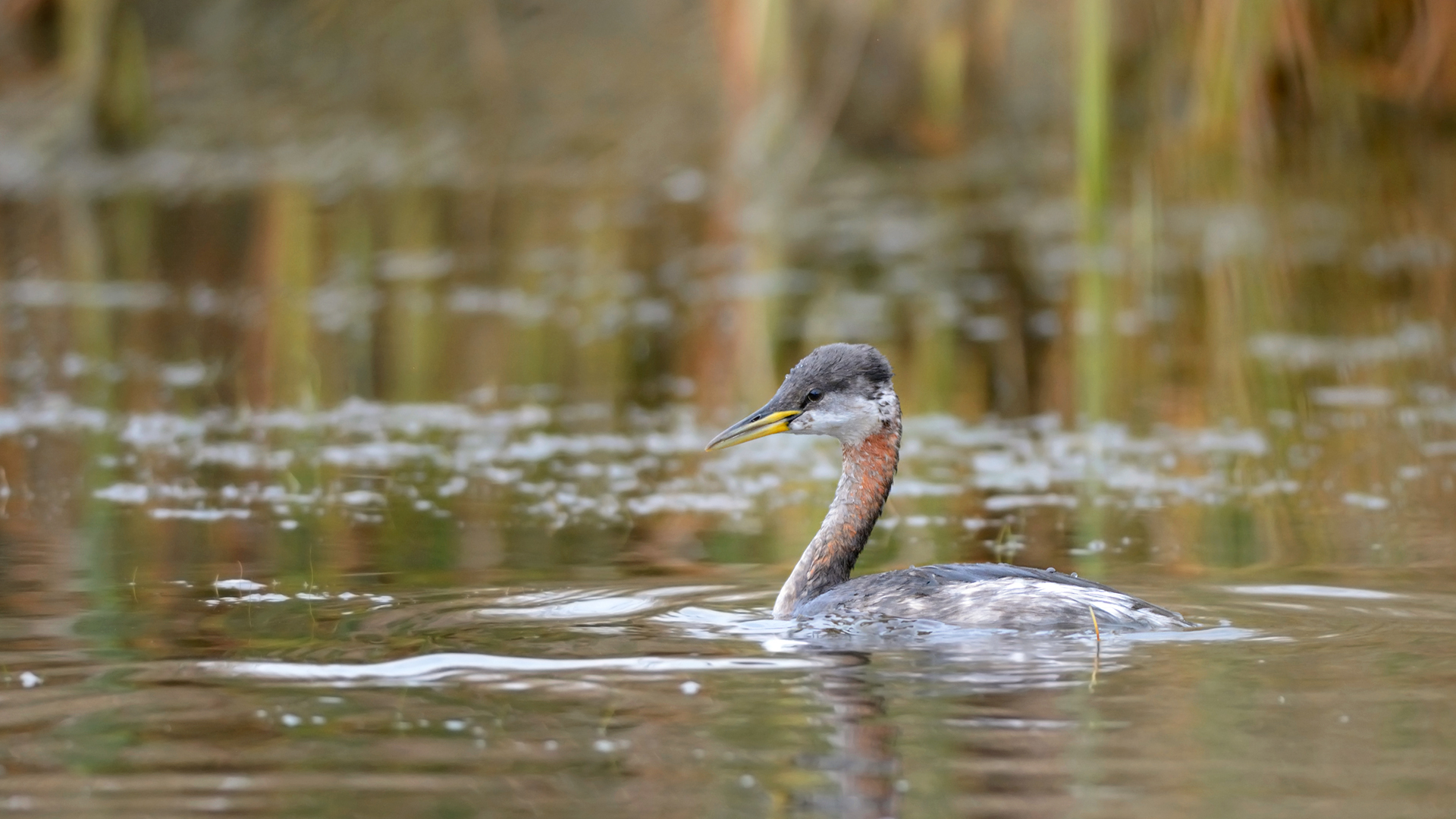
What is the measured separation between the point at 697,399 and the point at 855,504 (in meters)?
4.27

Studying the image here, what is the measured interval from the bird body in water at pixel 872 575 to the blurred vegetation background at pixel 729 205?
3.59ft

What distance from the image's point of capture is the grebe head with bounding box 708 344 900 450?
8008mm

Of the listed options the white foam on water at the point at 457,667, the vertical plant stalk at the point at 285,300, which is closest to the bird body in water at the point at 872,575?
the white foam on water at the point at 457,667

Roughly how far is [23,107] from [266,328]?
7.77 metres

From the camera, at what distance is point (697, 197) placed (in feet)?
67.1

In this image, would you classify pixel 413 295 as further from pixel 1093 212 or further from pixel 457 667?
pixel 457 667

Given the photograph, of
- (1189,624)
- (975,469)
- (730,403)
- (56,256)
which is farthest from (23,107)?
(1189,624)

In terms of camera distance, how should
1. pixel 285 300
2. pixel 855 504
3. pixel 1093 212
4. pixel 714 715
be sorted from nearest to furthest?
pixel 714 715 < pixel 855 504 < pixel 1093 212 < pixel 285 300

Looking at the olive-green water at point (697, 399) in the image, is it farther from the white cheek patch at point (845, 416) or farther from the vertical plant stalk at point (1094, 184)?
the white cheek patch at point (845, 416)

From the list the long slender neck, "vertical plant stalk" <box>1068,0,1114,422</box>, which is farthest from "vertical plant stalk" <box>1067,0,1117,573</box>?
the long slender neck

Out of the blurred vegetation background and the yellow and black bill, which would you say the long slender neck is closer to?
the yellow and black bill

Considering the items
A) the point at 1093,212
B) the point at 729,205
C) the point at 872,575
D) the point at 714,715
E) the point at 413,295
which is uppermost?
the point at 729,205

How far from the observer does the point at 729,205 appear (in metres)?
20.1

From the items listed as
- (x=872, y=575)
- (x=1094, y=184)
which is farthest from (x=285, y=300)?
(x=872, y=575)
